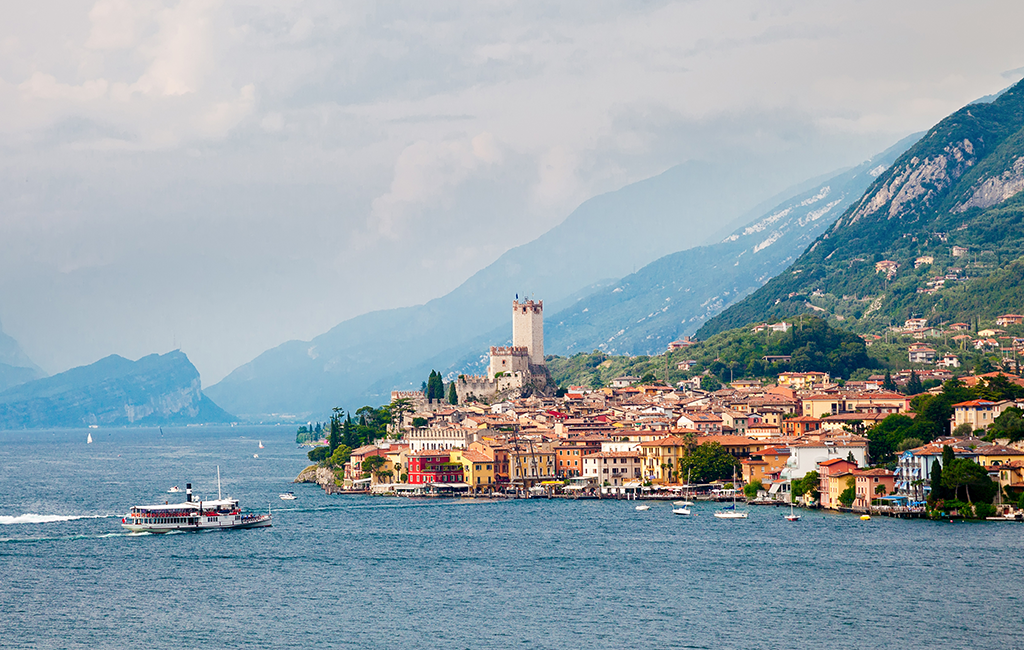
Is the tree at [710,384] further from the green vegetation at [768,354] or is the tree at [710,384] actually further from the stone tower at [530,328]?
the stone tower at [530,328]

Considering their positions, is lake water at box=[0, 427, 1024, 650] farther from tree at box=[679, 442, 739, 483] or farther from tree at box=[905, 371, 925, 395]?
tree at box=[905, 371, 925, 395]

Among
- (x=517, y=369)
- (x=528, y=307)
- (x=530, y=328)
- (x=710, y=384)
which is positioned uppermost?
(x=528, y=307)

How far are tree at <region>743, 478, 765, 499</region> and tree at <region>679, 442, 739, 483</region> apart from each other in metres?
3.31

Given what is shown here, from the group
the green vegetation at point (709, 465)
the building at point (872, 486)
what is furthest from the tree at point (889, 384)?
the building at point (872, 486)

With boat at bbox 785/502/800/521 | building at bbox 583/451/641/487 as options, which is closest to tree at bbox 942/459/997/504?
→ boat at bbox 785/502/800/521

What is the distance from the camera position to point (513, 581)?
5472cm

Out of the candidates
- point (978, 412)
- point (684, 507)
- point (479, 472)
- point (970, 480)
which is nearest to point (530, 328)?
point (479, 472)

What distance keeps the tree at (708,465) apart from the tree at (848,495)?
42.6 ft

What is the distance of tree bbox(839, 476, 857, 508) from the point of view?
77.8 metres

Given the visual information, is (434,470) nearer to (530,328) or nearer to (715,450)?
(715,450)

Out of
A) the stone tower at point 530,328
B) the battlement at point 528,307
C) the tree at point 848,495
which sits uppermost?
the battlement at point 528,307

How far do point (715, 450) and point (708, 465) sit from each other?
1.54m

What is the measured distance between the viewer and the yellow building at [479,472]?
9475 centimetres

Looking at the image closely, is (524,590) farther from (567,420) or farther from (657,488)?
(567,420)
